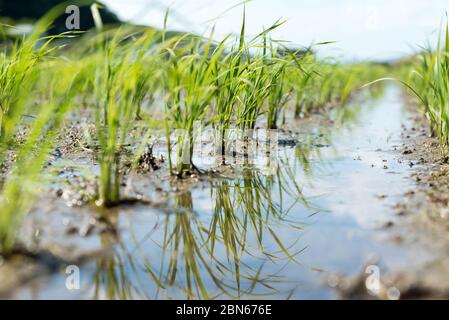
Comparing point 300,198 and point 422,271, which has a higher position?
point 300,198

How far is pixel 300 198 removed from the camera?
232 cm

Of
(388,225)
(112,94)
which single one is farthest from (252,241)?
(112,94)

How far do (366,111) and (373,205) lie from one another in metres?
5.02

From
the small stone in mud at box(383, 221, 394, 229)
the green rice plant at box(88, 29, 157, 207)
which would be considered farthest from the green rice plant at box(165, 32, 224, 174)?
the small stone in mud at box(383, 221, 394, 229)

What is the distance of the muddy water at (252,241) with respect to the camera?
56.2 inches

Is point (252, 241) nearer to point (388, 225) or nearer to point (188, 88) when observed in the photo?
point (388, 225)

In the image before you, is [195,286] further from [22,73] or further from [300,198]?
[22,73]

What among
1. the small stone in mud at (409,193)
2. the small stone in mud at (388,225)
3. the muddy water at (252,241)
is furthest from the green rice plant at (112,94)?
the small stone in mud at (409,193)

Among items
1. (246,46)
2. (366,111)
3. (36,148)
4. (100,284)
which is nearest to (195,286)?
(100,284)

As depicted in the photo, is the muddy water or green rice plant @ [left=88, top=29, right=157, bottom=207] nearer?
the muddy water

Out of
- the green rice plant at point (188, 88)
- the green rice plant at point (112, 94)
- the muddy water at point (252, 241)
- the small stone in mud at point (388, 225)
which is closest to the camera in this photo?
the muddy water at point (252, 241)

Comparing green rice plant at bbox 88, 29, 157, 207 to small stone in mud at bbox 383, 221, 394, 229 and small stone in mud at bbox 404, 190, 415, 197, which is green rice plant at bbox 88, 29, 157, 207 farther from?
small stone in mud at bbox 404, 190, 415, 197

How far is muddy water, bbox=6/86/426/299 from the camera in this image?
4.69 ft

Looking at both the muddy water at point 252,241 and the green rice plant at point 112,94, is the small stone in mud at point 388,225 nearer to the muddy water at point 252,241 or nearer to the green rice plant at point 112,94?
the muddy water at point 252,241
